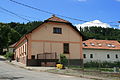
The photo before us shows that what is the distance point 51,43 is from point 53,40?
588mm

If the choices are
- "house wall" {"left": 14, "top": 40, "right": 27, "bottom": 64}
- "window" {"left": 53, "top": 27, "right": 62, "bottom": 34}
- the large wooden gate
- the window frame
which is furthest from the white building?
the large wooden gate

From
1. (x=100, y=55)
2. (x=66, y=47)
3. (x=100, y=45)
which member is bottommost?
(x=100, y=55)

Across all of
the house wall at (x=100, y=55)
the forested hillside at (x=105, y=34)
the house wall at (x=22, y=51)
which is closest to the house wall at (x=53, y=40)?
the house wall at (x=22, y=51)

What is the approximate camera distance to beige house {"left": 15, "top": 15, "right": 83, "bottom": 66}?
34031 mm

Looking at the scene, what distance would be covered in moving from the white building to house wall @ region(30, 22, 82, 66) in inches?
468

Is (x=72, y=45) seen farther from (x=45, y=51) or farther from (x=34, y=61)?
(x=34, y=61)

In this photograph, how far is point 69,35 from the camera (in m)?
37.5

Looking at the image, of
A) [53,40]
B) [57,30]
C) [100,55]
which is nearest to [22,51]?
[53,40]

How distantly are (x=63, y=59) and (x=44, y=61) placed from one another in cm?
A: 286

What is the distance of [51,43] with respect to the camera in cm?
3600

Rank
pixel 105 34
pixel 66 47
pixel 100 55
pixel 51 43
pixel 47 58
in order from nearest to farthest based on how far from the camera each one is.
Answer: pixel 47 58, pixel 51 43, pixel 66 47, pixel 100 55, pixel 105 34

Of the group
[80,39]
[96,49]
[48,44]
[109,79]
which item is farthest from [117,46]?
[109,79]

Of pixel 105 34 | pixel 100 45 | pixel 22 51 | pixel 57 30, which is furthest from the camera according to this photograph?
pixel 105 34

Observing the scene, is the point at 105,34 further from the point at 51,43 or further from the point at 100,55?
the point at 51,43
